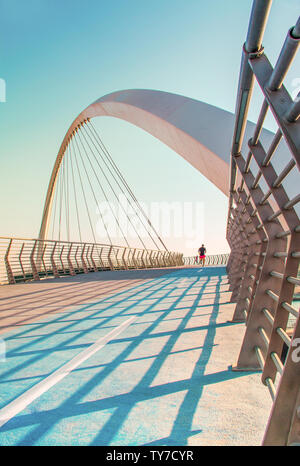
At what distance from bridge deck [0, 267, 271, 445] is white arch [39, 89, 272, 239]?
12.2ft

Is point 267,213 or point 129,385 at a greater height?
point 267,213

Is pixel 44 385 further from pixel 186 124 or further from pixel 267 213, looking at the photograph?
pixel 186 124

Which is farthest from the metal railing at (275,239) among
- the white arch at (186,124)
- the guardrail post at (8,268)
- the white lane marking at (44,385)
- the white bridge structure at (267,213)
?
the guardrail post at (8,268)

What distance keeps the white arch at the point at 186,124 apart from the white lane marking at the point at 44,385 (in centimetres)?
410

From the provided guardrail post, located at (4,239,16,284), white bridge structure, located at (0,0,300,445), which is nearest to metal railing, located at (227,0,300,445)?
→ white bridge structure, located at (0,0,300,445)

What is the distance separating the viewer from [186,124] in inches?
303

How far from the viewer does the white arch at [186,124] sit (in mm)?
6479

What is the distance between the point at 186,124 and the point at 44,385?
22.7 feet

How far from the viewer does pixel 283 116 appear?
121cm

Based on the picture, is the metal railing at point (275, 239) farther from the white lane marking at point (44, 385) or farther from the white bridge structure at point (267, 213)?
the white lane marking at point (44, 385)

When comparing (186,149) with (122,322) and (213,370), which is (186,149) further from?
(213,370)

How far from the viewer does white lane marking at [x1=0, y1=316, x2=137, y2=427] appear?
164 centimetres

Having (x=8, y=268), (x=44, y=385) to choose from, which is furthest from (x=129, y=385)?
(x=8, y=268)
